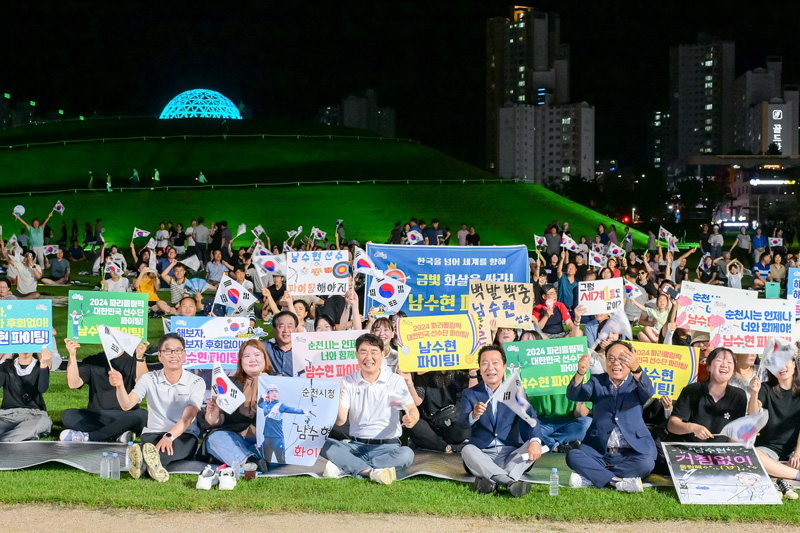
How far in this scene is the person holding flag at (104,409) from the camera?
9.46 m

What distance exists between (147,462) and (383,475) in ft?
6.72

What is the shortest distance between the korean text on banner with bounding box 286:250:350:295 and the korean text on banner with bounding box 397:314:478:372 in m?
3.22

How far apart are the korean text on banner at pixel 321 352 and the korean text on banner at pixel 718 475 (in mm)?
3178

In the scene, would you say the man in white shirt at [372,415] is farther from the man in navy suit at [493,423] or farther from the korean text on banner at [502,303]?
the korean text on banner at [502,303]

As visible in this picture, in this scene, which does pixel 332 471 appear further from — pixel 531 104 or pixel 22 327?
pixel 531 104

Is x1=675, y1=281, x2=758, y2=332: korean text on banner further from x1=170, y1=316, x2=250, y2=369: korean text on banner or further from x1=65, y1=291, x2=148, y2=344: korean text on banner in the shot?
x1=65, y1=291, x2=148, y2=344: korean text on banner

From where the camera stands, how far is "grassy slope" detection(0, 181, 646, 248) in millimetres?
43031

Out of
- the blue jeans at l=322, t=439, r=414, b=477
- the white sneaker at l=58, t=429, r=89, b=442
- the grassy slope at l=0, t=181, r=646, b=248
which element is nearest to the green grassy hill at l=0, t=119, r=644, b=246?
the grassy slope at l=0, t=181, r=646, b=248

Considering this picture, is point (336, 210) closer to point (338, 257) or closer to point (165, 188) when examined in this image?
point (165, 188)

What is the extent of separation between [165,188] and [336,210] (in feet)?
30.2

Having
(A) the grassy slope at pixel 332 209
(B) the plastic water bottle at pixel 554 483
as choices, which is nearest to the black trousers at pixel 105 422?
(B) the plastic water bottle at pixel 554 483

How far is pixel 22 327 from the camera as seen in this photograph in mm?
9430

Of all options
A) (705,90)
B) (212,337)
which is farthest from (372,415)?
(705,90)

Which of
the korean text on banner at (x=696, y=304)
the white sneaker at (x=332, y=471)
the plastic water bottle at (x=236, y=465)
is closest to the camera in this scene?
the plastic water bottle at (x=236, y=465)
